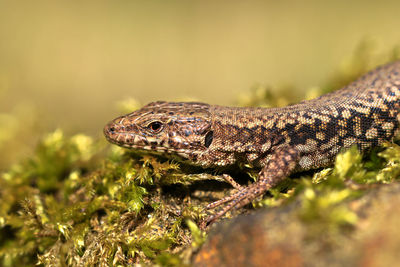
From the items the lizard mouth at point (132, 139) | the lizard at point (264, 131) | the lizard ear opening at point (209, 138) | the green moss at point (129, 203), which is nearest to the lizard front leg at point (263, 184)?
the green moss at point (129, 203)

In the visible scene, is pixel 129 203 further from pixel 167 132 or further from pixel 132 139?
pixel 167 132

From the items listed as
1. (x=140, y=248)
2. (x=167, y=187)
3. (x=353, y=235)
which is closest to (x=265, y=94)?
(x=167, y=187)

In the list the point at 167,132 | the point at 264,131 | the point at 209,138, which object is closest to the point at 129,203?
the point at 167,132

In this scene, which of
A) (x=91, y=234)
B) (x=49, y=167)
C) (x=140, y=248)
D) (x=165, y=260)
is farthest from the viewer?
(x=49, y=167)

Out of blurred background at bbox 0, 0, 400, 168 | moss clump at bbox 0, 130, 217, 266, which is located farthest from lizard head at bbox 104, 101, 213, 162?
blurred background at bbox 0, 0, 400, 168

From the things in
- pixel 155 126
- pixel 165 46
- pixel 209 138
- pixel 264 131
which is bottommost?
pixel 264 131

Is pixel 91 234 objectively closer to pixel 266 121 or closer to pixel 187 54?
pixel 266 121

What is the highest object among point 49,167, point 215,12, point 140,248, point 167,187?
point 215,12
